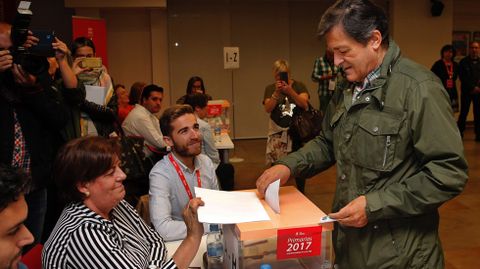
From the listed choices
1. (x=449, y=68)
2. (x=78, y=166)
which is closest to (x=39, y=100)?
(x=78, y=166)

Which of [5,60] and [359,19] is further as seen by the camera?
[5,60]

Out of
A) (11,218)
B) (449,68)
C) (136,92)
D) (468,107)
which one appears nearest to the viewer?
(11,218)

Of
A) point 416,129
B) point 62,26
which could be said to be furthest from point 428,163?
point 62,26

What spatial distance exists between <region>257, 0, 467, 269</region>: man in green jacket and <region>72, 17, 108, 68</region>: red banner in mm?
5417

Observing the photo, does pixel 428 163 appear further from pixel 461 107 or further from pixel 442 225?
pixel 461 107

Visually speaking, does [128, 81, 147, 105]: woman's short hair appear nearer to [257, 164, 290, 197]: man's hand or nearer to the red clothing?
the red clothing

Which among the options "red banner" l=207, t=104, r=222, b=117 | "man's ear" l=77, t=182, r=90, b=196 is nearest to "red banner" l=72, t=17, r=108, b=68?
"red banner" l=207, t=104, r=222, b=117

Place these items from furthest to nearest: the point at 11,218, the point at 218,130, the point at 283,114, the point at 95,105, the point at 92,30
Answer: the point at 92,30, the point at 218,130, the point at 283,114, the point at 95,105, the point at 11,218

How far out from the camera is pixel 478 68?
8.19 m

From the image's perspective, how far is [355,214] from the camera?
55.1 inches

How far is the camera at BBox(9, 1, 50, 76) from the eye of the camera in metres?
2.25

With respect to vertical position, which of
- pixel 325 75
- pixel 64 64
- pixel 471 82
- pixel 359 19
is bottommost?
pixel 471 82

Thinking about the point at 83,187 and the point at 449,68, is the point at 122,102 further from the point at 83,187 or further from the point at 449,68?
the point at 449,68

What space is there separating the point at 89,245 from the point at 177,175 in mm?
1060
